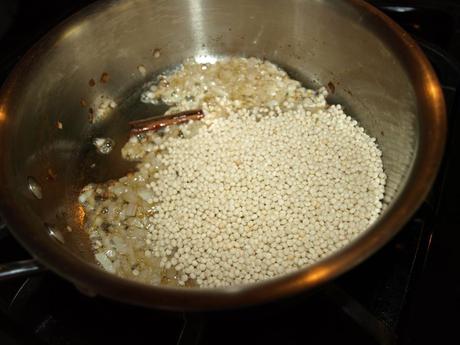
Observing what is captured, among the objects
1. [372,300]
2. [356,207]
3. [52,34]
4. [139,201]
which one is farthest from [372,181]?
[52,34]

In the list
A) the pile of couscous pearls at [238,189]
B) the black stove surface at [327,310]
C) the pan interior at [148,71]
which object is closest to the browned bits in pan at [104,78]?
the pan interior at [148,71]

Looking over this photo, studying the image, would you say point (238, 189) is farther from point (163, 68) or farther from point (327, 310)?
point (163, 68)

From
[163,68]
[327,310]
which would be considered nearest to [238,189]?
[327,310]

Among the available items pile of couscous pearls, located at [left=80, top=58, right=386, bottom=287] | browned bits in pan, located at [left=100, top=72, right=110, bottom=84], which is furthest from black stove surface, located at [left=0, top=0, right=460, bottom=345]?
browned bits in pan, located at [left=100, top=72, right=110, bottom=84]

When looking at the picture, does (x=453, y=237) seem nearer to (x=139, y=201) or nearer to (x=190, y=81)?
(x=139, y=201)

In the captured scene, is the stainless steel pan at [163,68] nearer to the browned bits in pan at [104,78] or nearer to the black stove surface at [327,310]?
the browned bits in pan at [104,78]

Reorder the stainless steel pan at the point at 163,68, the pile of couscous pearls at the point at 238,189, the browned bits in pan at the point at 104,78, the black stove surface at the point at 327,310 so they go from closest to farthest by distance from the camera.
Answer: the stainless steel pan at the point at 163,68 < the black stove surface at the point at 327,310 < the pile of couscous pearls at the point at 238,189 < the browned bits in pan at the point at 104,78
